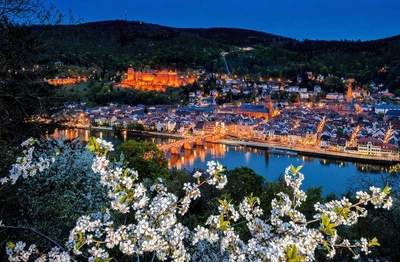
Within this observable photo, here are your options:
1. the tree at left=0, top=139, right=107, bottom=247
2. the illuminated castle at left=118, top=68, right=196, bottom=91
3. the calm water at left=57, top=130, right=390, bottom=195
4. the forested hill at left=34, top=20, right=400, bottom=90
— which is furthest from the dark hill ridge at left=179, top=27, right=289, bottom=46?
the tree at left=0, top=139, right=107, bottom=247

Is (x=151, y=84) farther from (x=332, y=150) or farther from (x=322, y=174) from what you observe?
(x=322, y=174)

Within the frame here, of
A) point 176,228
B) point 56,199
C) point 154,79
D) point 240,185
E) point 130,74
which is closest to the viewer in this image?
point 176,228

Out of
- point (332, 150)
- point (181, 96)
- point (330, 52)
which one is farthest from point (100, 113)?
point (330, 52)

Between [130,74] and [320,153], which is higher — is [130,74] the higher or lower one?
the higher one

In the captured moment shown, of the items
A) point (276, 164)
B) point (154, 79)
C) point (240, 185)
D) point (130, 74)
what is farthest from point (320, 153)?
point (130, 74)

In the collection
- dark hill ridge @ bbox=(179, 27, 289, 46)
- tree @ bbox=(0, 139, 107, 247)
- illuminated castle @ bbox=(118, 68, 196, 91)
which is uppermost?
dark hill ridge @ bbox=(179, 27, 289, 46)

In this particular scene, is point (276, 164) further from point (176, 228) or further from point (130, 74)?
point (130, 74)

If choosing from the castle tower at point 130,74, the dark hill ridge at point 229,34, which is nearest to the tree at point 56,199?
the castle tower at point 130,74

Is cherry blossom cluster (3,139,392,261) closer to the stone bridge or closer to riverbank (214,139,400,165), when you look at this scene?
the stone bridge
